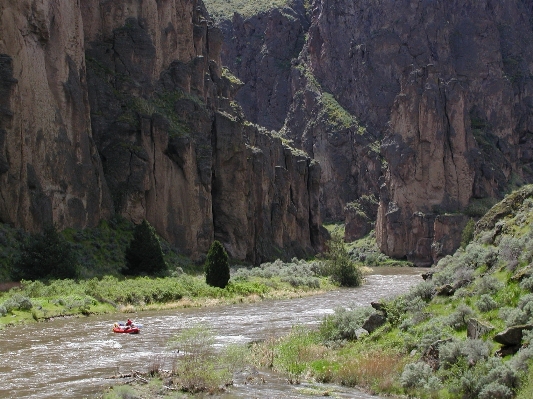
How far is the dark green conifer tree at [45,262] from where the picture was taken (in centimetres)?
6225

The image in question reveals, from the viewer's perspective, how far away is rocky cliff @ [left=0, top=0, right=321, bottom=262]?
240ft

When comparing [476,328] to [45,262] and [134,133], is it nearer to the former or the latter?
[45,262]

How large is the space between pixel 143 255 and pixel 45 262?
14.3 m

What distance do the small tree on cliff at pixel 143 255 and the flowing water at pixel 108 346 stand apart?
51.2 ft

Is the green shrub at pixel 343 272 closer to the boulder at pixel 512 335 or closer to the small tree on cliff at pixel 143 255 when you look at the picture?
the small tree on cliff at pixel 143 255

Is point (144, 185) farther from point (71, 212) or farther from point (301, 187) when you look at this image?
point (301, 187)

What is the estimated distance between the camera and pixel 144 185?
298 feet

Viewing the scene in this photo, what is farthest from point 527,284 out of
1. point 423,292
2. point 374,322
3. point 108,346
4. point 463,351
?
point 108,346

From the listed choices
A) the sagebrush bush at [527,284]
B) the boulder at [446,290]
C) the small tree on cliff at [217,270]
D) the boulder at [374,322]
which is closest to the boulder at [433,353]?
the sagebrush bush at [527,284]

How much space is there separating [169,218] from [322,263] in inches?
885

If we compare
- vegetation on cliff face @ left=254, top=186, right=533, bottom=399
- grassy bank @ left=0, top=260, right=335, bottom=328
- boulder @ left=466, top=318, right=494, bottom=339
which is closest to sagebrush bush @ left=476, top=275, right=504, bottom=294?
vegetation on cliff face @ left=254, top=186, right=533, bottom=399

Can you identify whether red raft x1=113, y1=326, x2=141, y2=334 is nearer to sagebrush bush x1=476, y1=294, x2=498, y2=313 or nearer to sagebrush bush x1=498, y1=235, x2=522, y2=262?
sagebrush bush x1=476, y1=294, x2=498, y2=313

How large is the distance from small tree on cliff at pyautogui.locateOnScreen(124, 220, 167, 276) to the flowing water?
614 inches

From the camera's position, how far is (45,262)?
62750 millimetres
